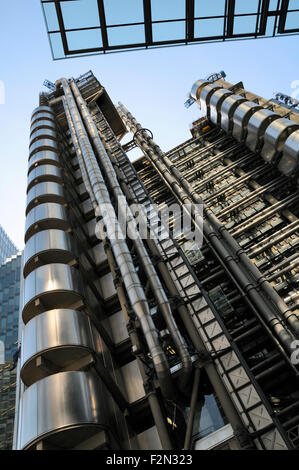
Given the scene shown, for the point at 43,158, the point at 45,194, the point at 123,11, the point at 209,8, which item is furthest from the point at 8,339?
the point at 209,8

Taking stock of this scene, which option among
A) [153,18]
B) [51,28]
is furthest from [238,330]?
[51,28]

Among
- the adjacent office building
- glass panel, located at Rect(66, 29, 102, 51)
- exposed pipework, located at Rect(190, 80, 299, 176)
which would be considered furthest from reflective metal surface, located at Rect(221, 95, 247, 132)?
glass panel, located at Rect(66, 29, 102, 51)

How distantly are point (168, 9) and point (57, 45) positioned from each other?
4952 mm

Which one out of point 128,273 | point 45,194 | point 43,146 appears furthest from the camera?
point 43,146

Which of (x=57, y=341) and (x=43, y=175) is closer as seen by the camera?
(x=57, y=341)

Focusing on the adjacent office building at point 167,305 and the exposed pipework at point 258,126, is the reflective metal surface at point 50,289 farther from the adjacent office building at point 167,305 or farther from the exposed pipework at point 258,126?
the exposed pipework at point 258,126

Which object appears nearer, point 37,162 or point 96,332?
point 96,332

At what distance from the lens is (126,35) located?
1623 cm

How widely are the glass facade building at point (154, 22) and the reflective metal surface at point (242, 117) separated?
1784cm

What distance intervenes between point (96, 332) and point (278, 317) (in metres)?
9.18

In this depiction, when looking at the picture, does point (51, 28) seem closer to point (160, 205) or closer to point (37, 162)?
point (160, 205)

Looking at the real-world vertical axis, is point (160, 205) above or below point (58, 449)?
above

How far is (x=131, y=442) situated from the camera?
1666 centimetres

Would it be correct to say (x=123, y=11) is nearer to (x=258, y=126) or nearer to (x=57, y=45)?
(x=57, y=45)
